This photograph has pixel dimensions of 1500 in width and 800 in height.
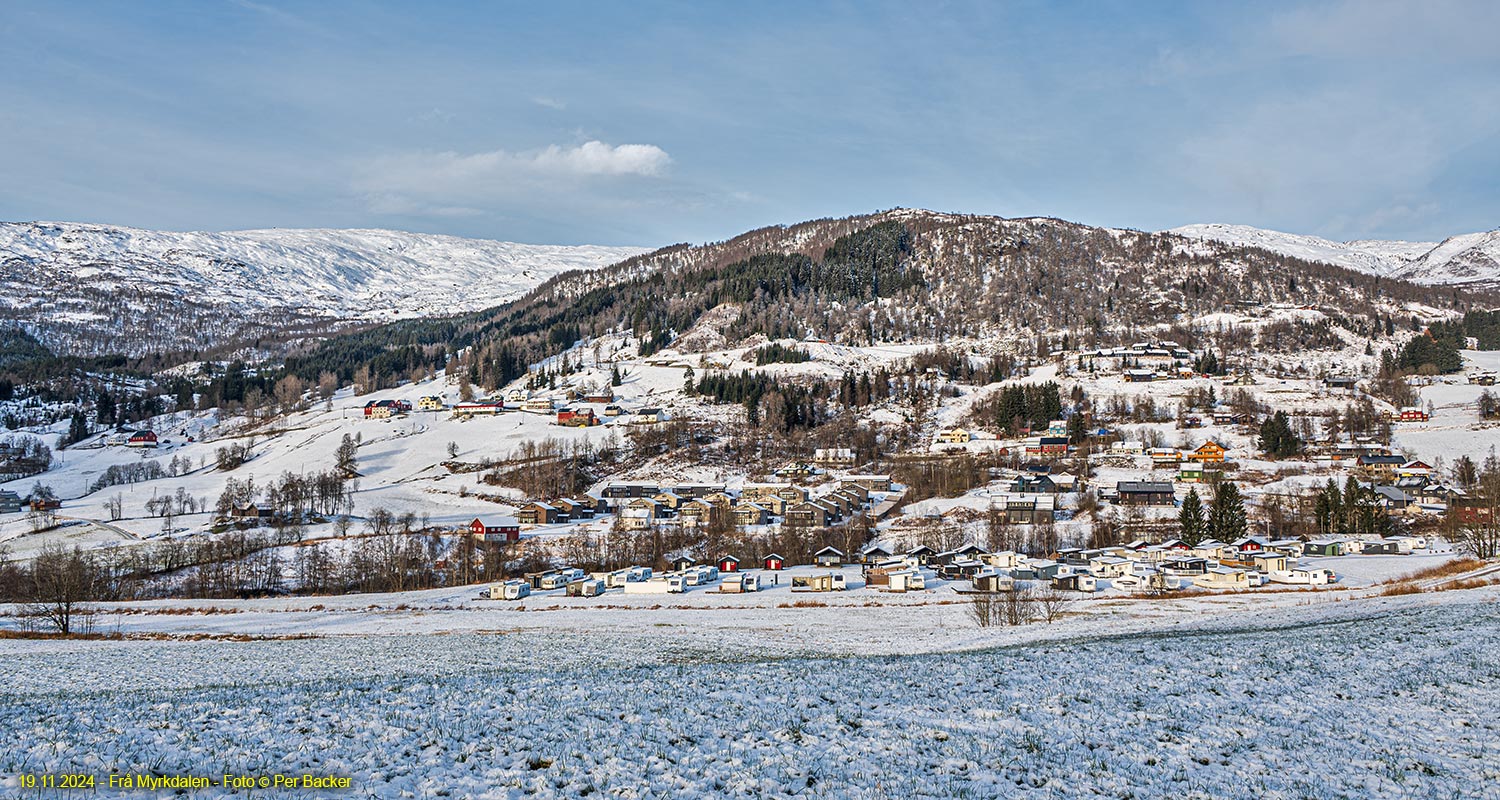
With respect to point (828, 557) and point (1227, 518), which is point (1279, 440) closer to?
point (1227, 518)

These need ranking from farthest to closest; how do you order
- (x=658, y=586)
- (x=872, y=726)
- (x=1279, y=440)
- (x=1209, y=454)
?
1. (x=1279, y=440)
2. (x=1209, y=454)
3. (x=658, y=586)
4. (x=872, y=726)

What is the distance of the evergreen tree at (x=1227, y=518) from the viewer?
8350cm

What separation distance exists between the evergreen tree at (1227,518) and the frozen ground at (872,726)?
6275 centimetres

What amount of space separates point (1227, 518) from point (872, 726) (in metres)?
82.1

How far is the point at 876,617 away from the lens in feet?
158

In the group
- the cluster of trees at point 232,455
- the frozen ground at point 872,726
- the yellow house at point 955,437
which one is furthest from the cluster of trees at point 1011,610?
the cluster of trees at point 232,455

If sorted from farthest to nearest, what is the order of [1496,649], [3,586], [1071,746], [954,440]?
1. [954,440]
2. [3,586]
3. [1496,649]
4. [1071,746]

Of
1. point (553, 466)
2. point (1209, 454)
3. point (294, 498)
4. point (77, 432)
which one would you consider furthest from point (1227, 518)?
point (77, 432)

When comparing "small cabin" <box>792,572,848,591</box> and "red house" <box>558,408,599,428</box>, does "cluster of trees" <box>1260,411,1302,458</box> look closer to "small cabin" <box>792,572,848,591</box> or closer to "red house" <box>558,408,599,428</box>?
"small cabin" <box>792,572,848,591</box>

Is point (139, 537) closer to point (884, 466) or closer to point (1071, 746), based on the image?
point (884, 466)

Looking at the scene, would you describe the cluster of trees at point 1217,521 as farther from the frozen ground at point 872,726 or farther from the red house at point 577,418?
the red house at point 577,418

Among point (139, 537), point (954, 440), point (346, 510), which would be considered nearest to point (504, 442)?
point (346, 510)

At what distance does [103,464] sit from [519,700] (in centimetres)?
19034

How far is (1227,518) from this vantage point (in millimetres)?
84000
